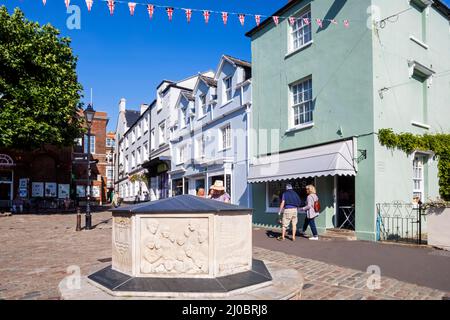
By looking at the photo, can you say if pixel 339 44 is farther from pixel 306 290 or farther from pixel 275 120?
pixel 306 290

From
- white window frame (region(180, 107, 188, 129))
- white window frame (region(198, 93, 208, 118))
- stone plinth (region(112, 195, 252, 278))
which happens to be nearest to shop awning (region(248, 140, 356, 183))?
stone plinth (region(112, 195, 252, 278))

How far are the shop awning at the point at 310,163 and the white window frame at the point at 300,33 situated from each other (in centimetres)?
437

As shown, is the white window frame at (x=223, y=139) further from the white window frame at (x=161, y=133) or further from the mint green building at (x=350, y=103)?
the white window frame at (x=161, y=133)

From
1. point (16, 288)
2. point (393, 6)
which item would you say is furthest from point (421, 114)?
point (16, 288)

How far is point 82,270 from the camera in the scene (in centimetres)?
670

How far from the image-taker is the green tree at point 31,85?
18.8 metres

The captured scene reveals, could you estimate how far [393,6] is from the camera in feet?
39.4

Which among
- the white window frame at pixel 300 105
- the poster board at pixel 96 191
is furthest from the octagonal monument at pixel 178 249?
the poster board at pixel 96 191

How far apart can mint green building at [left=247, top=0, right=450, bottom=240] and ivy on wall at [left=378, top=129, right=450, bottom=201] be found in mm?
260

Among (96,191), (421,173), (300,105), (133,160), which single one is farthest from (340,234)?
(96,191)

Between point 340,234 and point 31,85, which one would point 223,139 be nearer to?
point 340,234

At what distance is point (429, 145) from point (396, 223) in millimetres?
3706

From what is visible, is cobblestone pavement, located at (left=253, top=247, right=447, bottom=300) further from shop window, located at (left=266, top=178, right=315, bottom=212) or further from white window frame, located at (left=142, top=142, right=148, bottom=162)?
white window frame, located at (left=142, top=142, right=148, bottom=162)

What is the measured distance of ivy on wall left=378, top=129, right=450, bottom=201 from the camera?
36.3 feet
